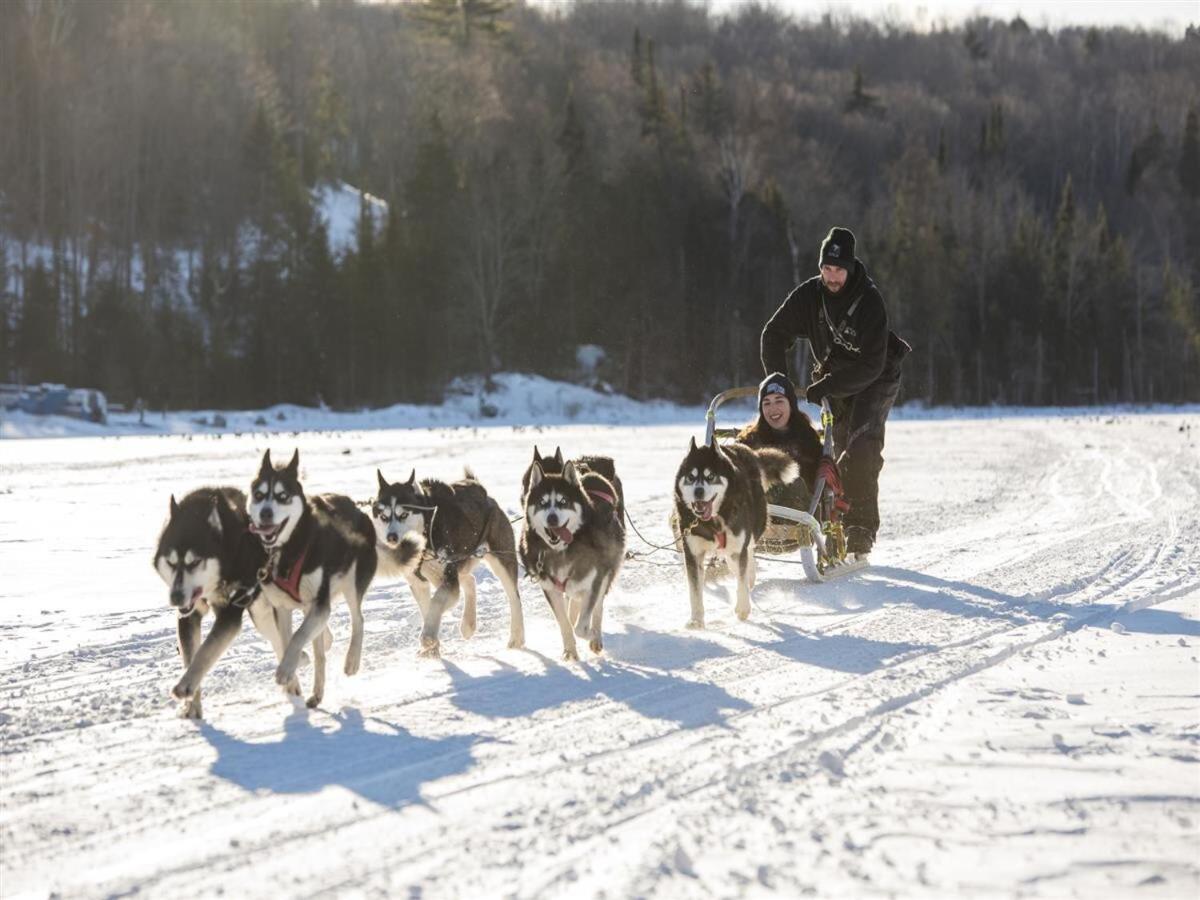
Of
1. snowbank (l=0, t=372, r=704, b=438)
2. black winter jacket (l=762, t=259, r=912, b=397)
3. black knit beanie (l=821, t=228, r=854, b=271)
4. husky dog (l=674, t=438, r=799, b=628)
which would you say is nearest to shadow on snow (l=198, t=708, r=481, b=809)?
husky dog (l=674, t=438, r=799, b=628)

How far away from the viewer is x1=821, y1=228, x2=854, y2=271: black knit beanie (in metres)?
8.30

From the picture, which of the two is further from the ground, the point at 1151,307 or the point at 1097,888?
the point at 1151,307

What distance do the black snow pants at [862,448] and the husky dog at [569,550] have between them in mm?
2688

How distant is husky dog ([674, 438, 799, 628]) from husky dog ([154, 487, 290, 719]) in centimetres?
273

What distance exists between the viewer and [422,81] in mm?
54875

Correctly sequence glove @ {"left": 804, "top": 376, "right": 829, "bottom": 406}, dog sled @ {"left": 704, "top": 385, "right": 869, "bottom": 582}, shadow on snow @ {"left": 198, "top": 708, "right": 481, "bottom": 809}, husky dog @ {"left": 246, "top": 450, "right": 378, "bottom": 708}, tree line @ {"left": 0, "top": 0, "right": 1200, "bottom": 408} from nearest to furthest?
shadow on snow @ {"left": 198, "top": 708, "right": 481, "bottom": 809} < husky dog @ {"left": 246, "top": 450, "right": 378, "bottom": 708} < glove @ {"left": 804, "top": 376, "right": 829, "bottom": 406} < dog sled @ {"left": 704, "top": 385, "right": 869, "bottom": 582} < tree line @ {"left": 0, "top": 0, "right": 1200, "bottom": 408}

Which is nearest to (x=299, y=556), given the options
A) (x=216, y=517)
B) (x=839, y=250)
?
(x=216, y=517)

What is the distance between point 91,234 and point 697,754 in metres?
41.1

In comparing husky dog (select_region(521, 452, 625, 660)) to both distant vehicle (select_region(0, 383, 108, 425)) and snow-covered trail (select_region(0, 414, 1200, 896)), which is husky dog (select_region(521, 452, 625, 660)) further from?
distant vehicle (select_region(0, 383, 108, 425))

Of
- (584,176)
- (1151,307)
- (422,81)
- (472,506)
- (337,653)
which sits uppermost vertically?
(422,81)

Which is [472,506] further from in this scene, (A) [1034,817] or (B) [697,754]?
(A) [1034,817]

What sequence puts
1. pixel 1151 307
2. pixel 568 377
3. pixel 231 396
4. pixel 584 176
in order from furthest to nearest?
pixel 1151 307, pixel 584 176, pixel 568 377, pixel 231 396

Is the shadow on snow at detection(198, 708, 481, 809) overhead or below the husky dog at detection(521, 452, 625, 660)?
below

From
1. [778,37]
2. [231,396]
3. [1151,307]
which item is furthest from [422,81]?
[778,37]
